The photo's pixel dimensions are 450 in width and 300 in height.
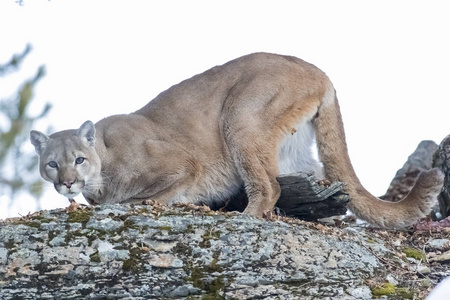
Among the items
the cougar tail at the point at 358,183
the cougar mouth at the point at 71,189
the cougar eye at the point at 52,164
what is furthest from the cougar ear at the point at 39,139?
the cougar tail at the point at 358,183

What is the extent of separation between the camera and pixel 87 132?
620 cm

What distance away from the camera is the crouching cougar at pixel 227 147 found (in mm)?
6020

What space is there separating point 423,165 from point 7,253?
24.7 ft

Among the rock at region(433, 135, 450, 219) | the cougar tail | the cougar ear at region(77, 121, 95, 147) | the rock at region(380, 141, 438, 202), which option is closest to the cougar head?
the cougar ear at region(77, 121, 95, 147)

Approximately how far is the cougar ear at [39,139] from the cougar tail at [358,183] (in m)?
2.63

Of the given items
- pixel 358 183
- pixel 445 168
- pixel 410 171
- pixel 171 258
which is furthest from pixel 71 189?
pixel 410 171

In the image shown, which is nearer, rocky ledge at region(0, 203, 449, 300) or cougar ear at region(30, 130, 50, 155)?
rocky ledge at region(0, 203, 449, 300)

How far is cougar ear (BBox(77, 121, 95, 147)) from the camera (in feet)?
20.2

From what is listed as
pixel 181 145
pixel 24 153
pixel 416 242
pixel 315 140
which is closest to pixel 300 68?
pixel 315 140

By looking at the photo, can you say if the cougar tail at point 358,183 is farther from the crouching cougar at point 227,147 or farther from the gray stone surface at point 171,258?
the gray stone surface at point 171,258

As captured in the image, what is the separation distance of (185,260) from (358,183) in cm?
Result: 246

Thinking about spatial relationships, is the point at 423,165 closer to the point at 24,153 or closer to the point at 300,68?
the point at 300,68

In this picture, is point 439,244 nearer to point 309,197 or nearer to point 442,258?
point 442,258

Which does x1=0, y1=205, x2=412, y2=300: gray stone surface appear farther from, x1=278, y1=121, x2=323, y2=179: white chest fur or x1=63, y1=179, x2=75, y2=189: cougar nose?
x1=278, y1=121, x2=323, y2=179: white chest fur
